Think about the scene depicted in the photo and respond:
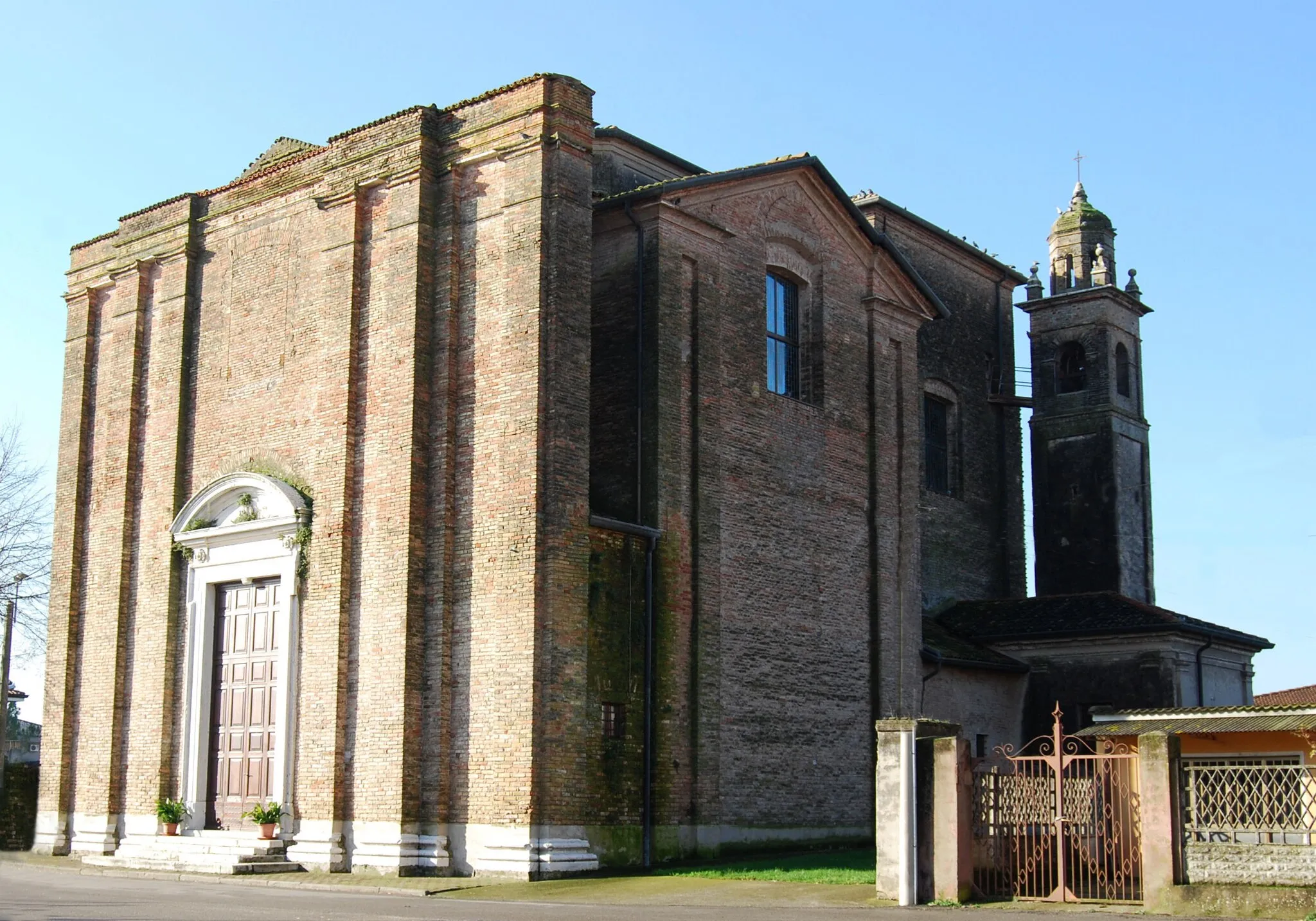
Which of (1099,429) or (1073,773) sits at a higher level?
(1099,429)

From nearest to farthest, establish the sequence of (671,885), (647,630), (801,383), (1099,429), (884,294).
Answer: (671,885) → (647,630) → (801,383) → (884,294) → (1099,429)

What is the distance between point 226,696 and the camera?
67.5 feet

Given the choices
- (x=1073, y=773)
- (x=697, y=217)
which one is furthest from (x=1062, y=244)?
(x=1073, y=773)

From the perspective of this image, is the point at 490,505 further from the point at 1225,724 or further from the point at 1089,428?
the point at 1089,428

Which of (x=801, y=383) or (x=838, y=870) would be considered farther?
(x=801, y=383)

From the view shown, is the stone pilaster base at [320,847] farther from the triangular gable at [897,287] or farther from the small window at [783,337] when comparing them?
the triangular gable at [897,287]

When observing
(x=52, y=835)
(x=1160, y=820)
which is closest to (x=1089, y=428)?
(x=1160, y=820)

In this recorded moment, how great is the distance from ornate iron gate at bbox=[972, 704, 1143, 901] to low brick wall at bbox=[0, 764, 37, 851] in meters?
15.7

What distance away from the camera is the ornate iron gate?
14078mm

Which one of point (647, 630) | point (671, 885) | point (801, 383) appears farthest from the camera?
point (801, 383)

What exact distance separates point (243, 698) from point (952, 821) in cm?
1030

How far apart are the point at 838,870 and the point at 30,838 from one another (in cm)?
1346

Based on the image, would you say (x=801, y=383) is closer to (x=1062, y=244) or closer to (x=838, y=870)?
(x=838, y=870)

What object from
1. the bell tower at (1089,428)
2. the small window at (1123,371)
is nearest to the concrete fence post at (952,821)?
the bell tower at (1089,428)
